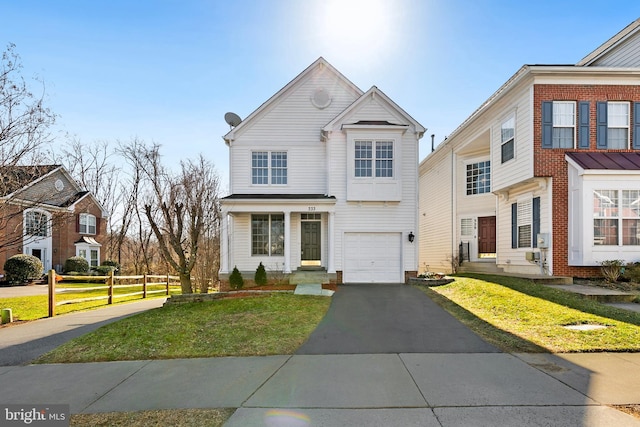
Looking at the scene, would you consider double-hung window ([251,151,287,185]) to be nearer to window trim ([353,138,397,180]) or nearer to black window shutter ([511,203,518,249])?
window trim ([353,138,397,180])

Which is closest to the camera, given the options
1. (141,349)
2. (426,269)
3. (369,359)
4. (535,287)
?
(369,359)

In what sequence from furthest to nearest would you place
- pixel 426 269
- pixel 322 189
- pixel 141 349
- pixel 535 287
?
pixel 426 269 → pixel 322 189 → pixel 535 287 → pixel 141 349

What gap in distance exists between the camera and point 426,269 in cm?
2298

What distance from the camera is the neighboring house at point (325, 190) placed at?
14.9 metres

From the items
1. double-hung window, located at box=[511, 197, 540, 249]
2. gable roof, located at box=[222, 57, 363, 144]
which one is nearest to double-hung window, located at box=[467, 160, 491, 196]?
double-hung window, located at box=[511, 197, 540, 249]

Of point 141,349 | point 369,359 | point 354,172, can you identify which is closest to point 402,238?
point 354,172

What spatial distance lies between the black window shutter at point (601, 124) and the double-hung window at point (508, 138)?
2.68 meters

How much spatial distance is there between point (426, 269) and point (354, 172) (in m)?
11.0

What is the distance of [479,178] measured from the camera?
60.9 feet

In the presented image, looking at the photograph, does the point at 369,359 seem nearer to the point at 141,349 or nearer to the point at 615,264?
the point at 141,349

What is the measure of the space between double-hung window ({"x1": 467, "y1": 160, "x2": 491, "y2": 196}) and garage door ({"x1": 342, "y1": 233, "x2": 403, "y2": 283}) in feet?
20.2

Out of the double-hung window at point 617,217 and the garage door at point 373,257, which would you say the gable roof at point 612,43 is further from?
the garage door at point 373,257

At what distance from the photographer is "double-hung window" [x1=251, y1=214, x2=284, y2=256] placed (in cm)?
1534

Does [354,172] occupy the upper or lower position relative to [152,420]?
upper
